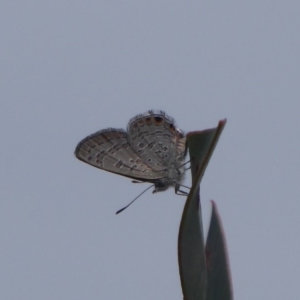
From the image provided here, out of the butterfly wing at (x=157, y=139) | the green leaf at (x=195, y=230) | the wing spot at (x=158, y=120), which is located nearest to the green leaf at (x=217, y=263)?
the green leaf at (x=195, y=230)

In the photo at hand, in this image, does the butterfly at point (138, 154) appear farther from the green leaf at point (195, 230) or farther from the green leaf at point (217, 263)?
the green leaf at point (195, 230)

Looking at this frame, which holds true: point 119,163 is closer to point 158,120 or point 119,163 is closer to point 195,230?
point 158,120

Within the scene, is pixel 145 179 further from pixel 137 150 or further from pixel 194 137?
pixel 194 137

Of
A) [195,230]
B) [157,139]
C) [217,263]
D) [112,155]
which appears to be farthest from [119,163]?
[195,230]

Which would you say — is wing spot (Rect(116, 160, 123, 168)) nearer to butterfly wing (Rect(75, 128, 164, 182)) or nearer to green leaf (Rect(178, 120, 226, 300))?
butterfly wing (Rect(75, 128, 164, 182))

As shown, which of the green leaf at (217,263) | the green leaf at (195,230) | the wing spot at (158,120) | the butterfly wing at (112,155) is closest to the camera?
the green leaf at (195,230)
